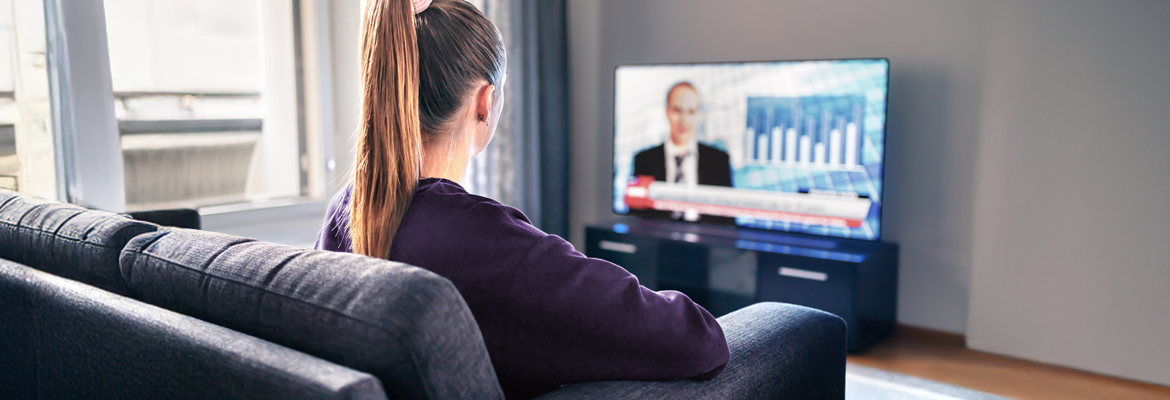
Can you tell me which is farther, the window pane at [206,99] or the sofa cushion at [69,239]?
the window pane at [206,99]

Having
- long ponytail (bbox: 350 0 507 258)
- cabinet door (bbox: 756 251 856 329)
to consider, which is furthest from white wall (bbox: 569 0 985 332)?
long ponytail (bbox: 350 0 507 258)

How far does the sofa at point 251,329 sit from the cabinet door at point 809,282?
149 cm

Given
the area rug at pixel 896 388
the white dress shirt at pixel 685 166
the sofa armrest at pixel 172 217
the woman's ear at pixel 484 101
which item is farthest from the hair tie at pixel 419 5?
the white dress shirt at pixel 685 166

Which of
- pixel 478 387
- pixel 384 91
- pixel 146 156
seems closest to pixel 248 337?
pixel 478 387

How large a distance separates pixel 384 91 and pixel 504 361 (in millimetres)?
394

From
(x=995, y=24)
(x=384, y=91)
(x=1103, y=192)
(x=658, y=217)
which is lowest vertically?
(x=658, y=217)

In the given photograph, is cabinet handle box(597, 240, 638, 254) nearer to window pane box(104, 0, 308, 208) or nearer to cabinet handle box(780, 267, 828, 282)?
cabinet handle box(780, 267, 828, 282)

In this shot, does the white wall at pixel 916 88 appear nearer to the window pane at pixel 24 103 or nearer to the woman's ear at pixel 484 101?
the woman's ear at pixel 484 101

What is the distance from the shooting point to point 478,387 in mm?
824

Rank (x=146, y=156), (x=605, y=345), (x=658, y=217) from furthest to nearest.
A: (x=658, y=217), (x=146, y=156), (x=605, y=345)

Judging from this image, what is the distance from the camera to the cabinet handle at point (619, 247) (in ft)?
11.0

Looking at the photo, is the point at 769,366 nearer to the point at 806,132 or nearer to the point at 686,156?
the point at 806,132

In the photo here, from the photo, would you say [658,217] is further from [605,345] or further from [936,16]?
[605,345]

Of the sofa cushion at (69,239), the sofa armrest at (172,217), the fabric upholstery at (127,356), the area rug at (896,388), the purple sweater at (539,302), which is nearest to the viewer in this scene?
the fabric upholstery at (127,356)
